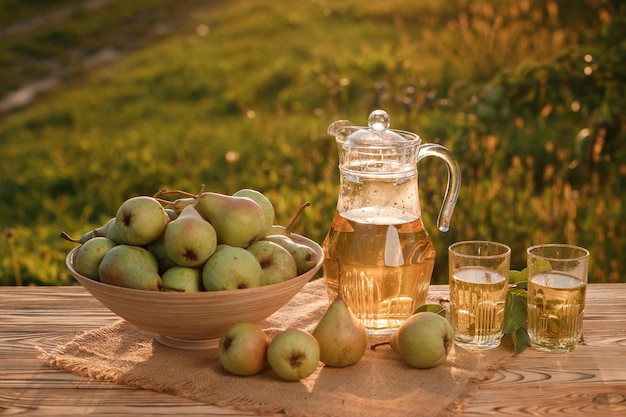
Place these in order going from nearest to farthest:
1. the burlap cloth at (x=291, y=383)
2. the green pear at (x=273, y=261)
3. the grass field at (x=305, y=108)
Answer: the burlap cloth at (x=291, y=383), the green pear at (x=273, y=261), the grass field at (x=305, y=108)

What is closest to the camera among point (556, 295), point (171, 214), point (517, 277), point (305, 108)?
point (556, 295)

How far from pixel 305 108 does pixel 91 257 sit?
5.14 meters

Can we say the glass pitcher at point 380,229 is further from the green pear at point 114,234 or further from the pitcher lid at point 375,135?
the green pear at point 114,234

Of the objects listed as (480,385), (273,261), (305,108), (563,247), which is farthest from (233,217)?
(305,108)

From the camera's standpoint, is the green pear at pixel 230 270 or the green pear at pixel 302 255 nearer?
the green pear at pixel 230 270

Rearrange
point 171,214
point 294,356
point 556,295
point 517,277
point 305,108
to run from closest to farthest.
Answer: point 294,356
point 556,295
point 171,214
point 517,277
point 305,108

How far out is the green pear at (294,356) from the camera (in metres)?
1.64

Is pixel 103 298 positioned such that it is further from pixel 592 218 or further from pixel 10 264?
pixel 592 218

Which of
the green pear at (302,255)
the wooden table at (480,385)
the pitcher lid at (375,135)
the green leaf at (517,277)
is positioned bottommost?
the wooden table at (480,385)

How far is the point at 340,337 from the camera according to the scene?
1.70 m

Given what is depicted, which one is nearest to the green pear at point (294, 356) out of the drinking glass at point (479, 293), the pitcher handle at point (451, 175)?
the drinking glass at point (479, 293)

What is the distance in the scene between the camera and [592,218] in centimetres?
394

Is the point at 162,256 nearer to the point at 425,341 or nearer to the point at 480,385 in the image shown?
the point at 425,341

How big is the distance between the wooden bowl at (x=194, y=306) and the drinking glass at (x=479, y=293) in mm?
300
